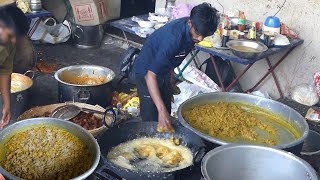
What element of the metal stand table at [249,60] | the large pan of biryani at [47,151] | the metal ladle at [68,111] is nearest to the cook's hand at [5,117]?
the metal ladle at [68,111]

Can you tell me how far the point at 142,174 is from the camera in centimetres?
249

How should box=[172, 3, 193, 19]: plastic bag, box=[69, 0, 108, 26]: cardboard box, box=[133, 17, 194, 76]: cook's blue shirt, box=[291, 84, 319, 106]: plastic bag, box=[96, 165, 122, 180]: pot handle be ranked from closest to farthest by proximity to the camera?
box=[96, 165, 122, 180]: pot handle
box=[133, 17, 194, 76]: cook's blue shirt
box=[291, 84, 319, 106]: plastic bag
box=[172, 3, 193, 19]: plastic bag
box=[69, 0, 108, 26]: cardboard box

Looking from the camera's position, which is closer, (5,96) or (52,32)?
(5,96)

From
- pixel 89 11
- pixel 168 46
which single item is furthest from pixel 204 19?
pixel 89 11

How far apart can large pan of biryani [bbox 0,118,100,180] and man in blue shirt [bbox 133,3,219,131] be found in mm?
714

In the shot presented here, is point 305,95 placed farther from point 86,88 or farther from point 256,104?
point 86,88

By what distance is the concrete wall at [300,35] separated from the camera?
18.0 ft

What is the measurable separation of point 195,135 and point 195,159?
12.3 inches

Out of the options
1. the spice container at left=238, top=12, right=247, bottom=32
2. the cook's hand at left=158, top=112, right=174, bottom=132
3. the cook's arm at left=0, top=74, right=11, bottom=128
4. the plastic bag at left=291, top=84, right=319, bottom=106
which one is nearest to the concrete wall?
the plastic bag at left=291, top=84, right=319, bottom=106

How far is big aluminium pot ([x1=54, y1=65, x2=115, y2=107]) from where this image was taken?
4.80 meters

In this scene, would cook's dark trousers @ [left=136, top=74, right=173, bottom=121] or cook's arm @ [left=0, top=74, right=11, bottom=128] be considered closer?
cook's arm @ [left=0, top=74, right=11, bottom=128]

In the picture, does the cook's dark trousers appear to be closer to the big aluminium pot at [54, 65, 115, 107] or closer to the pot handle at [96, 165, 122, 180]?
the big aluminium pot at [54, 65, 115, 107]

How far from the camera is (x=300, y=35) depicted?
5598mm

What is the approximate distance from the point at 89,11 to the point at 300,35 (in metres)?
3.95
